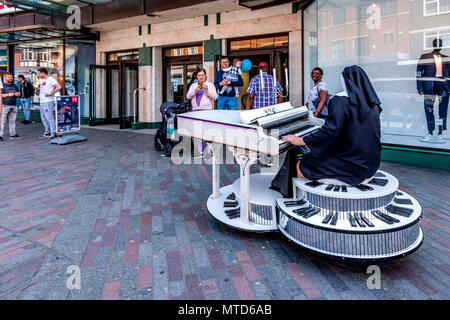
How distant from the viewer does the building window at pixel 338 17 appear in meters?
7.75

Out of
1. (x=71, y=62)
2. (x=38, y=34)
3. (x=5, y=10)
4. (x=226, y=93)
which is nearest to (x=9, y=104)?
(x=38, y=34)

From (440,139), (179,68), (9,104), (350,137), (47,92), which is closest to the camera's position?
(350,137)

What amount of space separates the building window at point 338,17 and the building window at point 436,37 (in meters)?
1.75

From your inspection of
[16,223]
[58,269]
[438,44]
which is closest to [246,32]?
[438,44]

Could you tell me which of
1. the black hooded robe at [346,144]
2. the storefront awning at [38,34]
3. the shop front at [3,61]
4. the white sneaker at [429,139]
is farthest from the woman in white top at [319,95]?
the shop front at [3,61]

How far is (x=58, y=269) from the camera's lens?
2611 mm

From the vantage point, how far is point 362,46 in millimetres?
7609

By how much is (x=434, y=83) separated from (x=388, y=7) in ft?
6.08

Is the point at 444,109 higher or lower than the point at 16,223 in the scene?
higher

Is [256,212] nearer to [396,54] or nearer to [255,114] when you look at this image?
[255,114]

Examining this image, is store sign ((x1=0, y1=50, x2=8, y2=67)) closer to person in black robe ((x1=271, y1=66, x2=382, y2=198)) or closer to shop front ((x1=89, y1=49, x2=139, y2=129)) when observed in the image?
shop front ((x1=89, y1=49, x2=139, y2=129))

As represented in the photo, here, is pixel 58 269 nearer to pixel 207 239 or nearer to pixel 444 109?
pixel 207 239

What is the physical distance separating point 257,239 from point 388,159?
4915 millimetres

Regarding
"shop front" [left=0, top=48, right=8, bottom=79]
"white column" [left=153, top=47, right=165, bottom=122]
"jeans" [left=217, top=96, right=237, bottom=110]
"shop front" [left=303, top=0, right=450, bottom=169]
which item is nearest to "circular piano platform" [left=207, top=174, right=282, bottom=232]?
"jeans" [left=217, top=96, right=237, bottom=110]
